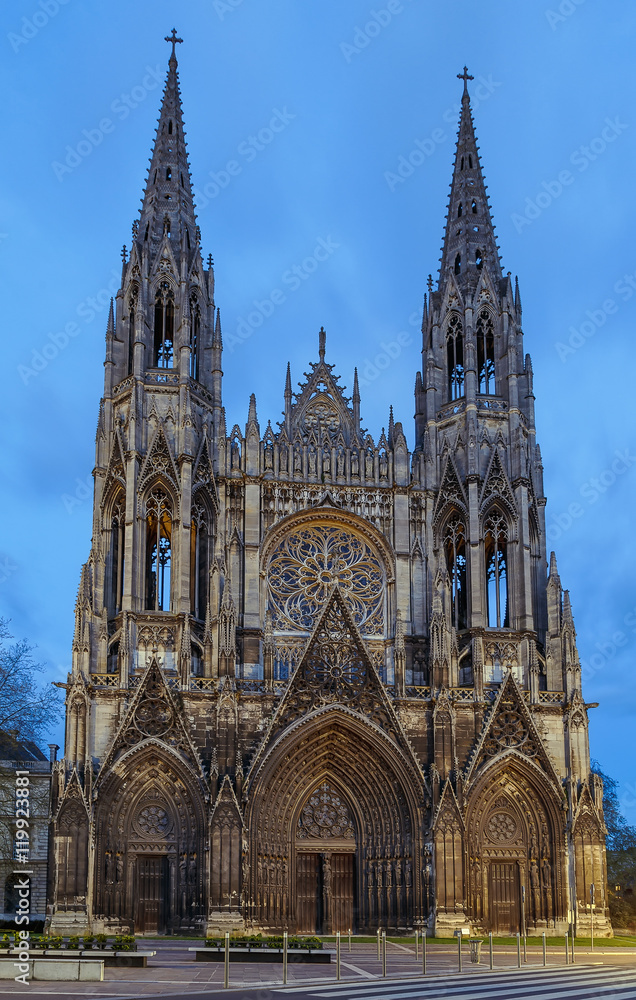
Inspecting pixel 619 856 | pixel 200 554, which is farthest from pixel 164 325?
pixel 619 856

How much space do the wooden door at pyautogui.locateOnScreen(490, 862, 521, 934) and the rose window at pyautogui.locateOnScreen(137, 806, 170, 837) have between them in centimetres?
1188

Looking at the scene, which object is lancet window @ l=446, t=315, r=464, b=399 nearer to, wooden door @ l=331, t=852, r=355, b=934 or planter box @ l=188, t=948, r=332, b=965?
wooden door @ l=331, t=852, r=355, b=934

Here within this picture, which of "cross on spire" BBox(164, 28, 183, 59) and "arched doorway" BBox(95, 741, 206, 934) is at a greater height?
"cross on spire" BBox(164, 28, 183, 59)

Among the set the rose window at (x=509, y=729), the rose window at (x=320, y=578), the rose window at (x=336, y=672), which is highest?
the rose window at (x=320, y=578)

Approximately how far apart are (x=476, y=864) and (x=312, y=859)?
5.87 meters

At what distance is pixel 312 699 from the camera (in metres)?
43.7

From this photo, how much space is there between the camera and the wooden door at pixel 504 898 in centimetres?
4350

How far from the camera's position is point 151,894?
41.8m

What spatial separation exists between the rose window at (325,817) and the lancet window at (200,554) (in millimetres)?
8097

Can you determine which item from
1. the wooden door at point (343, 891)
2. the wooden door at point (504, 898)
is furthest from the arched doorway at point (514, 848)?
the wooden door at point (343, 891)

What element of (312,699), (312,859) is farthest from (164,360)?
(312,859)

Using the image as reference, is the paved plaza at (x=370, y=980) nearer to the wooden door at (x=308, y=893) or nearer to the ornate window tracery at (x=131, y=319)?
the wooden door at (x=308, y=893)

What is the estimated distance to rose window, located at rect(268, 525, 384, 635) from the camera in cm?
4712

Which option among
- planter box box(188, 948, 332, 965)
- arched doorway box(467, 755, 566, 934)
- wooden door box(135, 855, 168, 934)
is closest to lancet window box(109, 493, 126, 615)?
wooden door box(135, 855, 168, 934)
